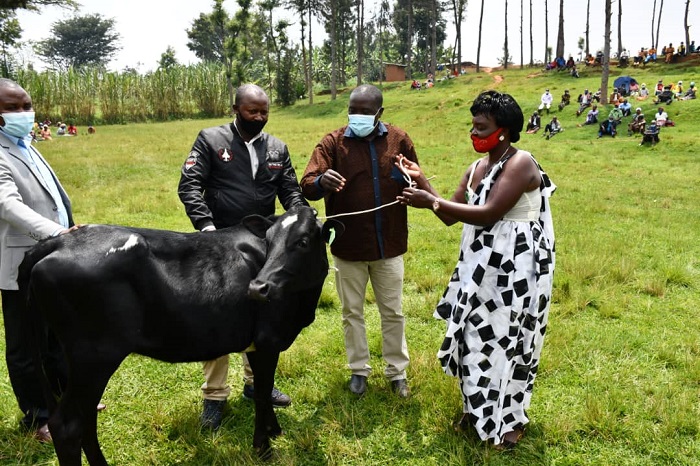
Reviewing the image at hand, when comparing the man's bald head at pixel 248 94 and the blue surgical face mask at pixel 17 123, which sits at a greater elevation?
the man's bald head at pixel 248 94

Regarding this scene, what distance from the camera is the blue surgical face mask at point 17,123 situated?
10.7 ft

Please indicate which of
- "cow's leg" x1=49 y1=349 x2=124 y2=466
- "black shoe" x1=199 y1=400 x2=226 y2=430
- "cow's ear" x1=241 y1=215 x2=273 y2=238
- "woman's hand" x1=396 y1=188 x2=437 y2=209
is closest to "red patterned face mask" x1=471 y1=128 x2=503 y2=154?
"woman's hand" x1=396 y1=188 x2=437 y2=209

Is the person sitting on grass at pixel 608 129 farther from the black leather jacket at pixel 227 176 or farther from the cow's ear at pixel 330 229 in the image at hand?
the cow's ear at pixel 330 229

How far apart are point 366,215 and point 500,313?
1.25 meters

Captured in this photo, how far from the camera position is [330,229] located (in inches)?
130

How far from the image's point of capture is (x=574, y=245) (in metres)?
7.73

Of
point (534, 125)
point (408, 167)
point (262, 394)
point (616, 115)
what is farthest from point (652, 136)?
point (262, 394)

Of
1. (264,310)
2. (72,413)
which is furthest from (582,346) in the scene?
(72,413)

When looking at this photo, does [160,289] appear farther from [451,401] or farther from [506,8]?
[506,8]

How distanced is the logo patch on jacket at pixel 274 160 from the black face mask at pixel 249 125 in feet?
0.64

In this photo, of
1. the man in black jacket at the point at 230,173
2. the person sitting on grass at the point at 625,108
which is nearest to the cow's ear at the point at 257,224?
the man in black jacket at the point at 230,173

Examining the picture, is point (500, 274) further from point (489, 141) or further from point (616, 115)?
point (616, 115)

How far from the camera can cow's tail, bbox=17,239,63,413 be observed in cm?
273

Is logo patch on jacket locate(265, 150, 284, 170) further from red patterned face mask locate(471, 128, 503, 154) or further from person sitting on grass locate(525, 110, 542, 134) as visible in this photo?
person sitting on grass locate(525, 110, 542, 134)
